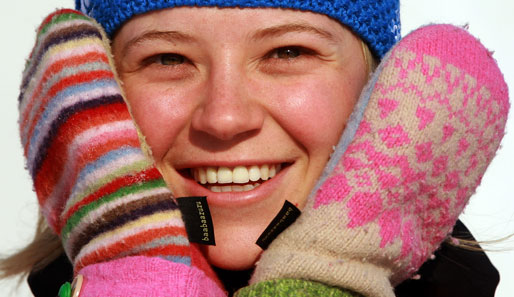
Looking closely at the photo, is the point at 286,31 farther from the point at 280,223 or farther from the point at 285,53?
the point at 280,223

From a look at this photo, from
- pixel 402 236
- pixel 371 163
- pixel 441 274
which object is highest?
pixel 371 163

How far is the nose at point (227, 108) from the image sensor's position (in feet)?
4.88

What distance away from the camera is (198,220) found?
1564 millimetres

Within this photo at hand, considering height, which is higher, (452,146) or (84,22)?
(84,22)

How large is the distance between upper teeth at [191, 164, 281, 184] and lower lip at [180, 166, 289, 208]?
21 millimetres

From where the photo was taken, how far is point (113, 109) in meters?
1.56

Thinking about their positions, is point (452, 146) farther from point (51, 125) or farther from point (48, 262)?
point (48, 262)

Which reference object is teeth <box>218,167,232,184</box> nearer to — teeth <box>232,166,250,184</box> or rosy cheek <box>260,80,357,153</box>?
teeth <box>232,166,250,184</box>

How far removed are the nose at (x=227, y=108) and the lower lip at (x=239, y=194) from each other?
13 cm

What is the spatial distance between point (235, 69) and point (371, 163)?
0.33 meters

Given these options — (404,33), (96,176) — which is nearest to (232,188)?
(96,176)

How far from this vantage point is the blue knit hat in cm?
→ 155

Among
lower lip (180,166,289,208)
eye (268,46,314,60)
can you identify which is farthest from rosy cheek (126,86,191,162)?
eye (268,46,314,60)

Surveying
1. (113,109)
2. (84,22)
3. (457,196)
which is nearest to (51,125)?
(113,109)
